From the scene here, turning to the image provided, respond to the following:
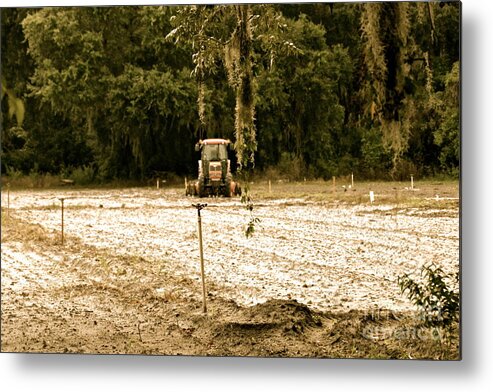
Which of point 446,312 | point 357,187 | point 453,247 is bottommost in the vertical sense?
point 446,312

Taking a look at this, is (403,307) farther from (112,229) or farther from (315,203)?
(112,229)

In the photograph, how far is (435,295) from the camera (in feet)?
14.5

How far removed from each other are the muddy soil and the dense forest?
0.24 m

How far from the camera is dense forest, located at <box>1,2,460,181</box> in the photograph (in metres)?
4.62

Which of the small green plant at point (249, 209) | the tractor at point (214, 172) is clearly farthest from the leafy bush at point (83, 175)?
the small green plant at point (249, 209)

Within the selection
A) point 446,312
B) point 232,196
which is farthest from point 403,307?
point 232,196

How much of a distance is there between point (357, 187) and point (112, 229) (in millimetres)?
1420

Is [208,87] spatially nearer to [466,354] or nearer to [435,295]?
[435,295]

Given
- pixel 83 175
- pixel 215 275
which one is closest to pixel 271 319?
pixel 215 275

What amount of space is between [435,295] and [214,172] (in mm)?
1339

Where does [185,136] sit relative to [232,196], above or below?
above

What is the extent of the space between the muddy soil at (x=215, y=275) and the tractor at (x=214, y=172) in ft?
0.22

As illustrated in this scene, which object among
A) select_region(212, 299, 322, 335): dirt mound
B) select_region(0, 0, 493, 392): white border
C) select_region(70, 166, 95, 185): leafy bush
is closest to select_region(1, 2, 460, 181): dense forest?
select_region(70, 166, 95, 185): leafy bush

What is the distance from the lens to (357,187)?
452 cm
